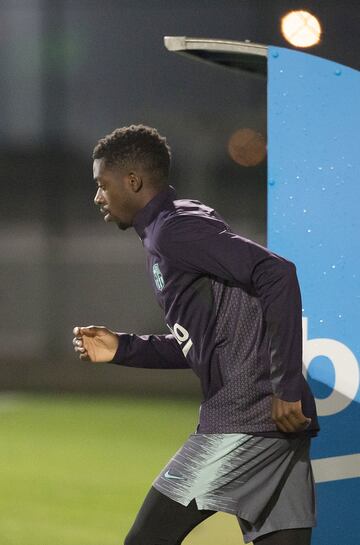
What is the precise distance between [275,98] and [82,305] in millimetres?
6390

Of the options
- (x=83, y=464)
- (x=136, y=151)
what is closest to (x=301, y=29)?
(x=136, y=151)

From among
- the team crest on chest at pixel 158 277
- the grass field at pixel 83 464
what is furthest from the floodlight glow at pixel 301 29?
the grass field at pixel 83 464

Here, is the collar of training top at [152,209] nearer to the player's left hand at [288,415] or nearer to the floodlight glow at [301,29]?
the player's left hand at [288,415]

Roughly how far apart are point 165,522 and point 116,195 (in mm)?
721

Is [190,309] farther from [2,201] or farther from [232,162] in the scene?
[2,201]

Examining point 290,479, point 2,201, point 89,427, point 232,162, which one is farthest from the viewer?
point 2,201

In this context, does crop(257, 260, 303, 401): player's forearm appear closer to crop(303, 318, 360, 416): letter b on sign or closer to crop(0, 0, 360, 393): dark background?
crop(303, 318, 360, 416): letter b on sign

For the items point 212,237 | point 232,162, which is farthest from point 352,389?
point 232,162

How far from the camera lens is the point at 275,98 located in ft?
8.70

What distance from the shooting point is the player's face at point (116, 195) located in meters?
2.21

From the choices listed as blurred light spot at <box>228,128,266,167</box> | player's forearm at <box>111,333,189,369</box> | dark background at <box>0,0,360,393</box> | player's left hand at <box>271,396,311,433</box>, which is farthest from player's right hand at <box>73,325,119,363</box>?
blurred light spot at <box>228,128,266,167</box>

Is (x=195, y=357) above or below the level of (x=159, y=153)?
below

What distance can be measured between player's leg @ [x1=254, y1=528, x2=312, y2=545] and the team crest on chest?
574 millimetres

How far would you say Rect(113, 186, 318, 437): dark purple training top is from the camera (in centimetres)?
200
